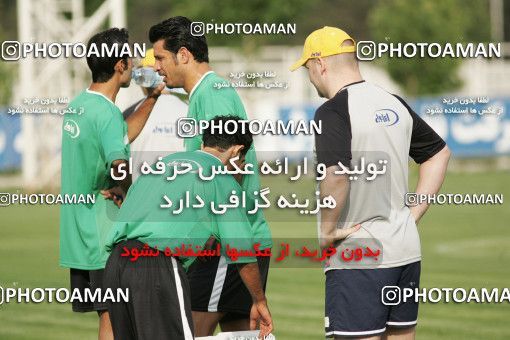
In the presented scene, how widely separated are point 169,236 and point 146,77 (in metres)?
1.85

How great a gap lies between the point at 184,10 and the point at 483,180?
36.2ft

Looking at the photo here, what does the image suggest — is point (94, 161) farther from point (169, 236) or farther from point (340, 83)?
point (340, 83)

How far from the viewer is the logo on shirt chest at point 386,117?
605cm

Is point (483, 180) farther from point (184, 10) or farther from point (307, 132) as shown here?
point (307, 132)

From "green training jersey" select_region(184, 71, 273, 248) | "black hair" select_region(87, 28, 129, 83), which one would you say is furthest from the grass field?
"black hair" select_region(87, 28, 129, 83)

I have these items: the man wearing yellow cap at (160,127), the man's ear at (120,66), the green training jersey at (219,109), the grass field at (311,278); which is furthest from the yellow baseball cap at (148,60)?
the grass field at (311,278)

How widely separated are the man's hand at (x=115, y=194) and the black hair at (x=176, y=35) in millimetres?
954

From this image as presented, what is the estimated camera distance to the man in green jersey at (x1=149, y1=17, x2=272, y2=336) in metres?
7.18

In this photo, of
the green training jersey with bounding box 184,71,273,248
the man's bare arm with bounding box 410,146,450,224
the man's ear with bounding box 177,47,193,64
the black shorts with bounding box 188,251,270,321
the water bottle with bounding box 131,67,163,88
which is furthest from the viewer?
the water bottle with bounding box 131,67,163,88

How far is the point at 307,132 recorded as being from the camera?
661 cm

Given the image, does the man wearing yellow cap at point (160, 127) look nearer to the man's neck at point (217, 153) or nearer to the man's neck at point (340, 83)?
the man's neck at point (217, 153)

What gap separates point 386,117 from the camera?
609 cm

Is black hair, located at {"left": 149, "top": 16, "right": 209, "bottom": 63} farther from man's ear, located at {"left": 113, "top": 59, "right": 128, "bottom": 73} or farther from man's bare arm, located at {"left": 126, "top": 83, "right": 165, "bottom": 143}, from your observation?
man's bare arm, located at {"left": 126, "top": 83, "right": 165, "bottom": 143}

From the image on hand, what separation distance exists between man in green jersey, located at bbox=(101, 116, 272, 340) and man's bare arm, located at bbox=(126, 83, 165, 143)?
1.70 metres
